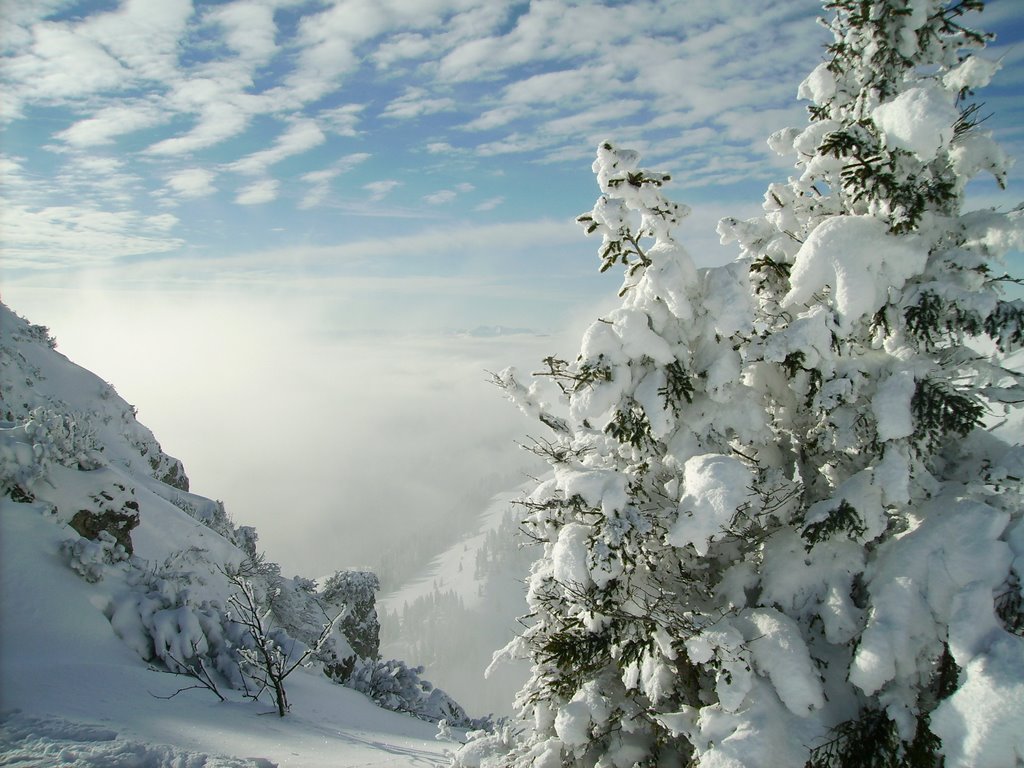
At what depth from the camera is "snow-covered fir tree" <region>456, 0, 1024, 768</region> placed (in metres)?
5.11

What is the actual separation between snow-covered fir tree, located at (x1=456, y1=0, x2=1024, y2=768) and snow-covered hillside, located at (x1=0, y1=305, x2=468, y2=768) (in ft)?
20.0

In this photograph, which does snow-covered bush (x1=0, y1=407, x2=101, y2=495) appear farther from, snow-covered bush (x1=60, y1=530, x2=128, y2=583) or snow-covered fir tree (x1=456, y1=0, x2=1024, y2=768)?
snow-covered fir tree (x1=456, y1=0, x2=1024, y2=768)

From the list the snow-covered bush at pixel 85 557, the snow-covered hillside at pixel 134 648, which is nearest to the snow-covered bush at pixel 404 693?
the snow-covered hillside at pixel 134 648

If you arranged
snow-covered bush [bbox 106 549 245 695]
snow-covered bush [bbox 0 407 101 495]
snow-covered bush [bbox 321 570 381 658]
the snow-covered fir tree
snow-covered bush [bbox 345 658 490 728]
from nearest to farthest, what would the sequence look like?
1. the snow-covered fir tree
2. snow-covered bush [bbox 106 549 245 695]
3. snow-covered bush [bbox 0 407 101 495]
4. snow-covered bush [bbox 345 658 490 728]
5. snow-covered bush [bbox 321 570 381 658]

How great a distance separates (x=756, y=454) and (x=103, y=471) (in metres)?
19.3

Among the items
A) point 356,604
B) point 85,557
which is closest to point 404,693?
point 356,604

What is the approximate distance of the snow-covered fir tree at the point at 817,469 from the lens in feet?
16.8

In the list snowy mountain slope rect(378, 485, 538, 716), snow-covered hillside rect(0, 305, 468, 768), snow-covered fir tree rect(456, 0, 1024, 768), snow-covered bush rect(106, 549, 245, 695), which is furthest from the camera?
snowy mountain slope rect(378, 485, 538, 716)

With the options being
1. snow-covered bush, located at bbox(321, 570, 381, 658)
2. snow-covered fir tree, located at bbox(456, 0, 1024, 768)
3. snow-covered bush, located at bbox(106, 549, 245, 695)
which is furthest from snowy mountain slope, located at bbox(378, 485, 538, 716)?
snow-covered fir tree, located at bbox(456, 0, 1024, 768)

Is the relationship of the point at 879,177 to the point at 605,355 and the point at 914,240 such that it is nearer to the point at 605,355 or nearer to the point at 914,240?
the point at 914,240

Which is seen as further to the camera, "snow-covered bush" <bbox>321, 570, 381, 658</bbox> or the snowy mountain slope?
the snowy mountain slope

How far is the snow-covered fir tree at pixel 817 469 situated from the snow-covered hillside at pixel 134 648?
6.11m

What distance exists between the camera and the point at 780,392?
680cm

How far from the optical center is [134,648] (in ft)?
43.5
